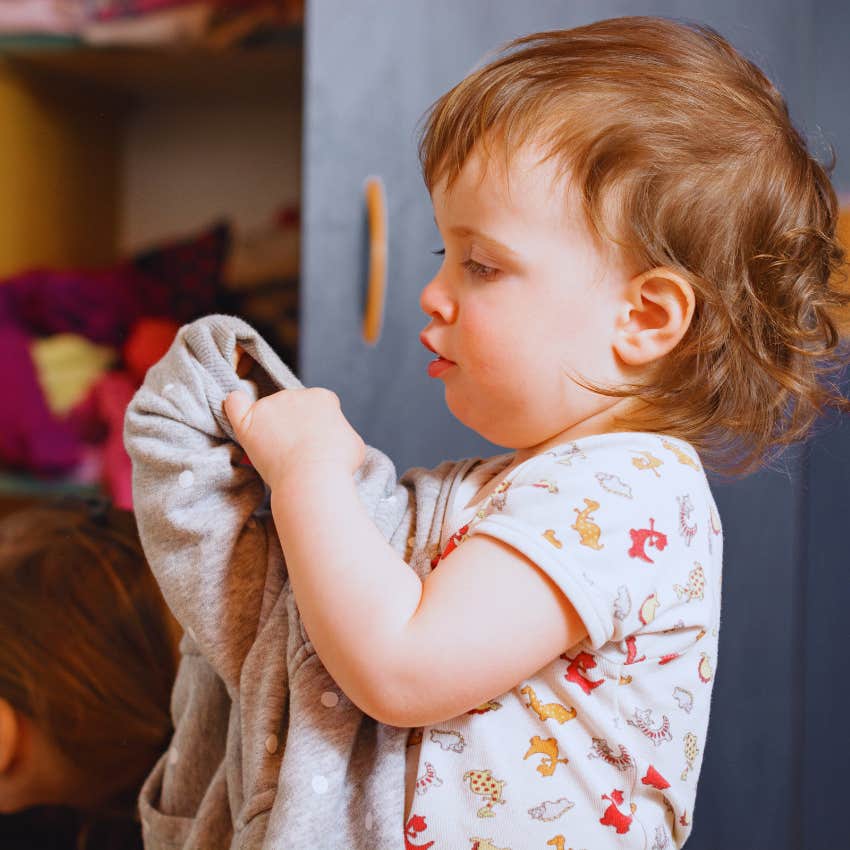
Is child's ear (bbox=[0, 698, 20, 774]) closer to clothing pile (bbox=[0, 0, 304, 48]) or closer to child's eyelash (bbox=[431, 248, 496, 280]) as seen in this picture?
child's eyelash (bbox=[431, 248, 496, 280])

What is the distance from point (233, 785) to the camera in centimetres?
51

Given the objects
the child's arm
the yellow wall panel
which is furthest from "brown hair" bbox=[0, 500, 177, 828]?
the yellow wall panel

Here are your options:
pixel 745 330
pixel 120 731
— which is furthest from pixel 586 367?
pixel 120 731

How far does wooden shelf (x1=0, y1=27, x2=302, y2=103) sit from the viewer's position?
1194 millimetres

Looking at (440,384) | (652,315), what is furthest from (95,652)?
(652,315)

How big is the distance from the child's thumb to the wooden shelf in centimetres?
78

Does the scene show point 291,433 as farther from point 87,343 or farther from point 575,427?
point 87,343

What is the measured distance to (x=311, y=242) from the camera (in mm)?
882

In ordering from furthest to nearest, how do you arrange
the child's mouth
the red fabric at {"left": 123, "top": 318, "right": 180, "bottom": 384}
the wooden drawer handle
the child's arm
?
the red fabric at {"left": 123, "top": 318, "right": 180, "bottom": 384}
the wooden drawer handle
the child's mouth
the child's arm

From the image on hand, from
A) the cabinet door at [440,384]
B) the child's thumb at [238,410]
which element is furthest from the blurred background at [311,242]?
the child's thumb at [238,410]

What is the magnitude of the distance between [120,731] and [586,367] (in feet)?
1.37

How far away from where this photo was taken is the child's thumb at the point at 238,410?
50cm

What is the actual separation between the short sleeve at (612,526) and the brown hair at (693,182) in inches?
2.1

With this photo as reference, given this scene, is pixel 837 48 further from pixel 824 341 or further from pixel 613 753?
pixel 613 753
